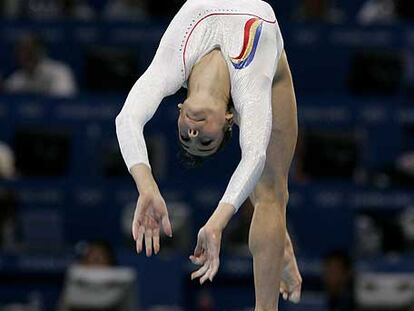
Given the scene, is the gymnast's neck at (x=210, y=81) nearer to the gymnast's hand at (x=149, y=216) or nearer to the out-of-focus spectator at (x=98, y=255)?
the gymnast's hand at (x=149, y=216)

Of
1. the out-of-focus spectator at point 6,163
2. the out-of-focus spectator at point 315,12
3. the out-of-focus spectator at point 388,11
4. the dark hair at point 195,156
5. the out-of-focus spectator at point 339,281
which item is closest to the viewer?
the dark hair at point 195,156

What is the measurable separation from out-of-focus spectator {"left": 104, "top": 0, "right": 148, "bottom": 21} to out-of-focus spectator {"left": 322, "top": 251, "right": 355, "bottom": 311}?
11.3ft

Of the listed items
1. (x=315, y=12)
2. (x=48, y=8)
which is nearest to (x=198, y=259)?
(x=315, y=12)

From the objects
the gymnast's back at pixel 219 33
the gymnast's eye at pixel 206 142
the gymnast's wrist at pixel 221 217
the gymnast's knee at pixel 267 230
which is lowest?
the gymnast's knee at pixel 267 230

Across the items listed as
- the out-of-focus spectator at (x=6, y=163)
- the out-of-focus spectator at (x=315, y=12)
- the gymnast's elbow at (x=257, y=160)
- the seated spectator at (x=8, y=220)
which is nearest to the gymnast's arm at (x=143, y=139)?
the gymnast's elbow at (x=257, y=160)

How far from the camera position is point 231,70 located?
6.42 meters

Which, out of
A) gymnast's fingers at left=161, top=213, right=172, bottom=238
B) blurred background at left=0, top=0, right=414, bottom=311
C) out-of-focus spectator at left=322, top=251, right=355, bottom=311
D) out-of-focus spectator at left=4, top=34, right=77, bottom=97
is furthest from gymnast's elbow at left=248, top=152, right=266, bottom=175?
out-of-focus spectator at left=4, top=34, right=77, bottom=97

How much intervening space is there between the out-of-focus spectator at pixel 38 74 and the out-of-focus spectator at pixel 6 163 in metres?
0.69

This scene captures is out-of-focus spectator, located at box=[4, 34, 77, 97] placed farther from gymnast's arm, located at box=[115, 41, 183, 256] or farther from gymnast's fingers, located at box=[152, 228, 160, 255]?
gymnast's fingers, located at box=[152, 228, 160, 255]

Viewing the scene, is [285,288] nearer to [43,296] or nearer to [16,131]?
[43,296]

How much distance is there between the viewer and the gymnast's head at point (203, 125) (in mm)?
6199

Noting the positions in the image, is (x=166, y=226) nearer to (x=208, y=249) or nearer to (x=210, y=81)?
(x=208, y=249)

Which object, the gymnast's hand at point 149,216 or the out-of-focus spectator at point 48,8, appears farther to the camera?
the out-of-focus spectator at point 48,8

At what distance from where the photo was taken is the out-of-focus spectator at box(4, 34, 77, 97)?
36.6 feet
